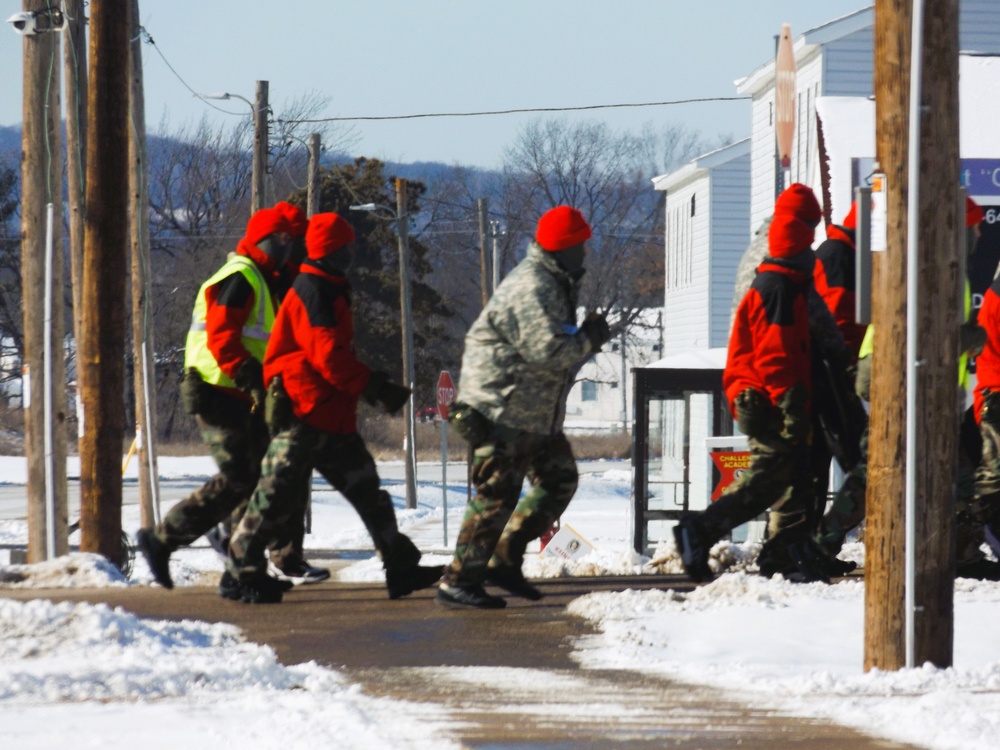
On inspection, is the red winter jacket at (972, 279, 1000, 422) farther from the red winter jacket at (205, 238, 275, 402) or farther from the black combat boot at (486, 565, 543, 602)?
the red winter jacket at (205, 238, 275, 402)

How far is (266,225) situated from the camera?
7773mm

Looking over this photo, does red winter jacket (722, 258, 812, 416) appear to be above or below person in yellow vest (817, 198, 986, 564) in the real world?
above

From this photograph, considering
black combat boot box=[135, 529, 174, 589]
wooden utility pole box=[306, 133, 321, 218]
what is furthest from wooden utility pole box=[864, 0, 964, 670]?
wooden utility pole box=[306, 133, 321, 218]

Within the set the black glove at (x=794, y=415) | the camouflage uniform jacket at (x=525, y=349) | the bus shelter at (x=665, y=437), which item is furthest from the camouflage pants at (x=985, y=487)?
the bus shelter at (x=665, y=437)

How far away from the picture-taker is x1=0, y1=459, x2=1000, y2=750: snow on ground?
4621 millimetres

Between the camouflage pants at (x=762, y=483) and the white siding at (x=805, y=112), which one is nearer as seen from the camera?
the camouflage pants at (x=762, y=483)

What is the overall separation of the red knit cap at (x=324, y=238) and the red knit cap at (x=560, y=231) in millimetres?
901

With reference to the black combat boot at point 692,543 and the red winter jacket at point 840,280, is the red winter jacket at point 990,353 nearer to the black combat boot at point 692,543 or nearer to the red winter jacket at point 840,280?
the red winter jacket at point 840,280

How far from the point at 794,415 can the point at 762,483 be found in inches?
14.4

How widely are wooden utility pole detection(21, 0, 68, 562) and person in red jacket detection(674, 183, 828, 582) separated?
7.02 metres

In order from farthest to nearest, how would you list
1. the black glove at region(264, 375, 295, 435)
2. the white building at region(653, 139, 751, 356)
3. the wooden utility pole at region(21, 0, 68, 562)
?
the white building at region(653, 139, 751, 356) → the wooden utility pole at region(21, 0, 68, 562) → the black glove at region(264, 375, 295, 435)

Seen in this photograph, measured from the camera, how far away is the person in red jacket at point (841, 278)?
7969 mm

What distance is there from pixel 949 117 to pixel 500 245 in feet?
195

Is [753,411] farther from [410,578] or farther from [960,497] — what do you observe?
[410,578]
